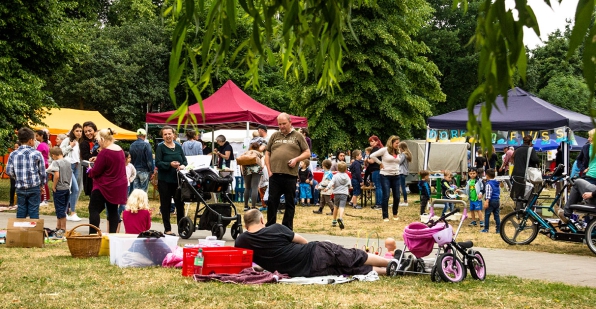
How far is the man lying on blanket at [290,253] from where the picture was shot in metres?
8.70

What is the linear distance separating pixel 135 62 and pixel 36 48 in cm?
2696

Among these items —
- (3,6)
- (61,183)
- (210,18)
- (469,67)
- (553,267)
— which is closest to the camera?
(210,18)

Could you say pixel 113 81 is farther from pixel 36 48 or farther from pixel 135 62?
pixel 36 48

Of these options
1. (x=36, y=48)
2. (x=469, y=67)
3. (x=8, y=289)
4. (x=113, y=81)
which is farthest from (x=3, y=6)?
(x=469, y=67)

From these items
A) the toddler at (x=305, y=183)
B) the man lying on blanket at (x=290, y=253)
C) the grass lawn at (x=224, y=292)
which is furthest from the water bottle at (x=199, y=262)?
the toddler at (x=305, y=183)

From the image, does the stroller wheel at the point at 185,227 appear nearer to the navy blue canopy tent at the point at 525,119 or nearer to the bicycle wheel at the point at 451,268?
the bicycle wheel at the point at 451,268

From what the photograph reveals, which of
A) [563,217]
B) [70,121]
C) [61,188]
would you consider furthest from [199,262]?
[70,121]

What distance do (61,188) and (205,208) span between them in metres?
2.54

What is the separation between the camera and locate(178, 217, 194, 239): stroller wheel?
12898 mm

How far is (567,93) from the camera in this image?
5525 centimetres

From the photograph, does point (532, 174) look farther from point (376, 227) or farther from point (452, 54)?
point (452, 54)

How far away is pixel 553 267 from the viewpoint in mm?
10609

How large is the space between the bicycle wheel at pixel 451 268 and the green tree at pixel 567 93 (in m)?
47.9

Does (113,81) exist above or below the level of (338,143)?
above
